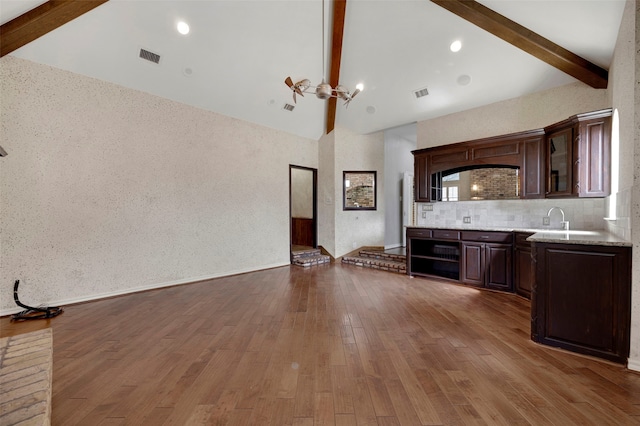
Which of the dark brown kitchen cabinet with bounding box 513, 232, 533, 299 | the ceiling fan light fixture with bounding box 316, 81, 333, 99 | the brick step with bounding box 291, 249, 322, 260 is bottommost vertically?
Result: the brick step with bounding box 291, 249, 322, 260

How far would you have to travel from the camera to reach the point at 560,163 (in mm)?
3783

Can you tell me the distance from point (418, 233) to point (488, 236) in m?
1.14

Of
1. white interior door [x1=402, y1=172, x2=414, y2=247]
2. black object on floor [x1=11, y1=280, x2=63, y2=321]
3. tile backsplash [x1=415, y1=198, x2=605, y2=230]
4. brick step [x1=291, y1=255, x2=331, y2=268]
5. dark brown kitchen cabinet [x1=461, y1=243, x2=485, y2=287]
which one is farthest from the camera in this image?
white interior door [x1=402, y1=172, x2=414, y2=247]

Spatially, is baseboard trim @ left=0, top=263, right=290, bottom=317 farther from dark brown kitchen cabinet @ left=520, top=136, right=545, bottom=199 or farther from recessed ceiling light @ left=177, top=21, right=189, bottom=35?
dark brown kitchen cabinet @ left=520, top=136, right=545, bottom=199

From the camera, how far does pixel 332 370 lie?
6.92ft

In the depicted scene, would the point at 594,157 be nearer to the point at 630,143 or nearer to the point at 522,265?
the point at 630,143

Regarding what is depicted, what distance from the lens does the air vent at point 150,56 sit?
392 cm

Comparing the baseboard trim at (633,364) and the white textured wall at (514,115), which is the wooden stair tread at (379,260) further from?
the baseboard trim at (633,364)

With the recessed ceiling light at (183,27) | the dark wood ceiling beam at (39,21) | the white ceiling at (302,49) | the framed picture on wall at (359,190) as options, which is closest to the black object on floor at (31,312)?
the dark wood ceiling beam at (39,21)

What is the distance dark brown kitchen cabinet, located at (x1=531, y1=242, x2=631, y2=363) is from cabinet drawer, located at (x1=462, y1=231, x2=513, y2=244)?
170 centimetres

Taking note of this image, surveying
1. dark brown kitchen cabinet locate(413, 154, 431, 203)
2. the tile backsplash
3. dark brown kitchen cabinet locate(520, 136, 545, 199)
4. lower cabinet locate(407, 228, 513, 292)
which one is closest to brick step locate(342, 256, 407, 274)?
lower cabinet locate(407, 228, 513, 292)

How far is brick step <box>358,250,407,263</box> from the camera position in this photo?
6.01 meters

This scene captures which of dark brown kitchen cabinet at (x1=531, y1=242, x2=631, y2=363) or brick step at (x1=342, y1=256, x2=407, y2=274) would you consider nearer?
dark brown kitchen cabinet at (x1=531, y1=242, x2=631, y2=363)

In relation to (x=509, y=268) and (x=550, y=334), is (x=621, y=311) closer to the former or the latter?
(x=550, y=334)
